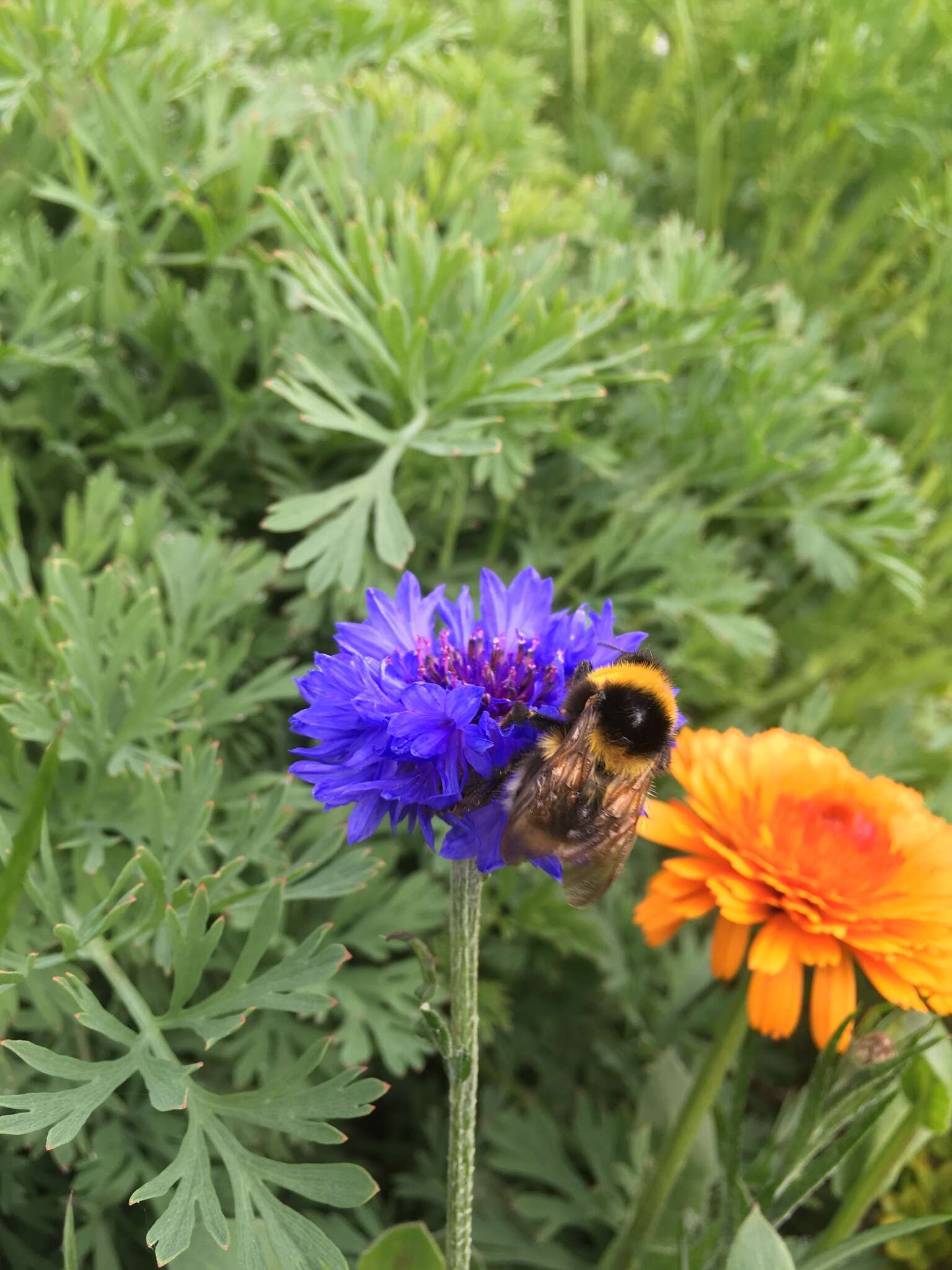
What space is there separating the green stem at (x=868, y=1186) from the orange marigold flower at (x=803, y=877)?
0.11m

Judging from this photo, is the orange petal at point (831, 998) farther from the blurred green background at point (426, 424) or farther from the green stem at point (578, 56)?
the green stem at point (578, 56)

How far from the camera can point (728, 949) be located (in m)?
0.80

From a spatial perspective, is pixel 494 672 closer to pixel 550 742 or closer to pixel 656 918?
pixel 550 742

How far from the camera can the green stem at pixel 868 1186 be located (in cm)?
80

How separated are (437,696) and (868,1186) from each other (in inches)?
22.7

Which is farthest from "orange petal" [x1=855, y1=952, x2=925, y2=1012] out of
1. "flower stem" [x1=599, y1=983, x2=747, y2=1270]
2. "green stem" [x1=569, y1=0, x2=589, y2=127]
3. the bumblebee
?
"green stem" [x1=569, y1=0, x2=589, y2=127]

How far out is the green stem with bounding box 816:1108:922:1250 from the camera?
0.80 m

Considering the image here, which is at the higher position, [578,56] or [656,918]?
[578,56]

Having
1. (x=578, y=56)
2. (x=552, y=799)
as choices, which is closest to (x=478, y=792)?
(x=552, y=799)

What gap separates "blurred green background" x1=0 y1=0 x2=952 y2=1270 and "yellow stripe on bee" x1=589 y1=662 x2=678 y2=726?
0.30 metres

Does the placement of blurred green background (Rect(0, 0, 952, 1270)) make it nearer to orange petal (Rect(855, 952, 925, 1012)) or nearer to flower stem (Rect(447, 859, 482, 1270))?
flower stem (Rect(447, 859, 482, 1270))

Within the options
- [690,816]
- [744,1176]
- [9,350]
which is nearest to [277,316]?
[9,350]

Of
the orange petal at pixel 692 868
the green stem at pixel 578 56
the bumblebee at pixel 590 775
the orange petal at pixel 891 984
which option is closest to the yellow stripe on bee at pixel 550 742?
the bumblebee at pixel 590 775

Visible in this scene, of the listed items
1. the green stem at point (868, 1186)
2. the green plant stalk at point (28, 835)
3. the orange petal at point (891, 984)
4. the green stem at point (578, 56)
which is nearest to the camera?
the green plant stalk at point (28, 835)
